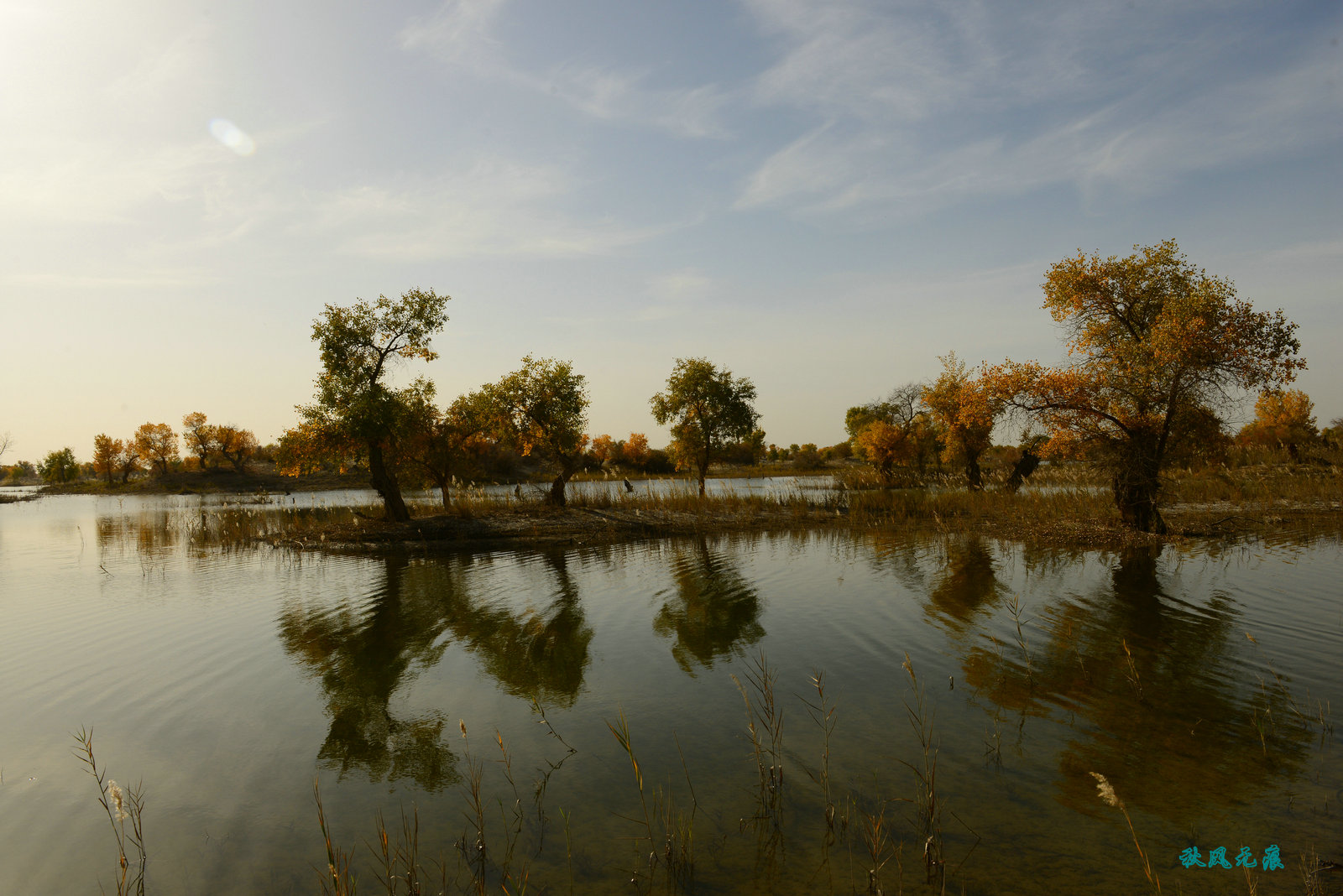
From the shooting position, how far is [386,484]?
2702cm

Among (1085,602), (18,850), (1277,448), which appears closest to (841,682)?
(1085,602)

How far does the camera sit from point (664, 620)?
12.4m

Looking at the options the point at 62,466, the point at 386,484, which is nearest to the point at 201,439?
the point at 62,466

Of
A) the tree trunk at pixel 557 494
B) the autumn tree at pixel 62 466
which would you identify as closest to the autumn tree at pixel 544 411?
the tree trunk at pixel 557 494

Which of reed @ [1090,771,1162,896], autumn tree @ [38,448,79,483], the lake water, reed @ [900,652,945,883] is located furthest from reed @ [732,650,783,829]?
autumn tree @ [38,448,79,483]

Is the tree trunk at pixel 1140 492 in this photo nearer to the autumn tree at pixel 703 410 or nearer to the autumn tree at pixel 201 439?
the autumn tree at pixel 703 410

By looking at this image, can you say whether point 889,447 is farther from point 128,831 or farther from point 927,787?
point 128,831

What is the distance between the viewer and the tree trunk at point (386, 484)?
2639 cm

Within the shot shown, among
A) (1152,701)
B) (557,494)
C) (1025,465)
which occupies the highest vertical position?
(1025,465)

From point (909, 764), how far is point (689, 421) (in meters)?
32.4

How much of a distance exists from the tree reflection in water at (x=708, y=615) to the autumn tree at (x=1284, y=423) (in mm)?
55130

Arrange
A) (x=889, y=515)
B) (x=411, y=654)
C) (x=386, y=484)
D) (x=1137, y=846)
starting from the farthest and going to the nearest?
(x=889, y=515) < (x=386, y=484) < (x=411, y=654) < (x=1137, y=846)

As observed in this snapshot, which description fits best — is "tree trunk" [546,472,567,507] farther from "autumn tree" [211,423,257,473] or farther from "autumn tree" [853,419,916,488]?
"autumn tree" [211,423,257,473]

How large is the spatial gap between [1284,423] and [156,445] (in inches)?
5433
